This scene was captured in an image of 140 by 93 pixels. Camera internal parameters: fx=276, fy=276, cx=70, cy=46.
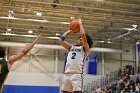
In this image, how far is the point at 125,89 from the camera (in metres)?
16.5

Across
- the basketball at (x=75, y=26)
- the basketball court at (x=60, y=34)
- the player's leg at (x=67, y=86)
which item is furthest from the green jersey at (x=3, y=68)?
the basketball court at (x=60, y=34)

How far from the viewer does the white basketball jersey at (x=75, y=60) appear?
16.0 ft

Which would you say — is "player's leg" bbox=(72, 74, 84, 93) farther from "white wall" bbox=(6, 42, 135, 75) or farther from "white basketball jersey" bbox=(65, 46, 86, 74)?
"white wall" bbox=(6, 42, 135, 75)

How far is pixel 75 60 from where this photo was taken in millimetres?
4902

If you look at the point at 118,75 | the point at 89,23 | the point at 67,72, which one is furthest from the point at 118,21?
the point at 67,72

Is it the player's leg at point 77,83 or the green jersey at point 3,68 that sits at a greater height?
the green jersey at point 3,68

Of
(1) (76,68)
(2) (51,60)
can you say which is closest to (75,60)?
(1) (76,68)

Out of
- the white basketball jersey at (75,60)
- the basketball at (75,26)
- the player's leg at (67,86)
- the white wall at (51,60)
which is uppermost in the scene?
the basketball at (75,26)

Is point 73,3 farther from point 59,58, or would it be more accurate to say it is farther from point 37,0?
point 59,58

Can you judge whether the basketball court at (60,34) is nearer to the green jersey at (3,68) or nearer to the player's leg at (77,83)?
the player's leg at (77,83)

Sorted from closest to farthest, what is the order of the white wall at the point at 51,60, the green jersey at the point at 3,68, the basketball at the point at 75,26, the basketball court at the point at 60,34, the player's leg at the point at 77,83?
the green jersey at the point at 3,68
the player's leg at the point at 77,83
the basketball at the point at 75,26
the basketball court at the point at 60,34
the white wall at the point at 51,60

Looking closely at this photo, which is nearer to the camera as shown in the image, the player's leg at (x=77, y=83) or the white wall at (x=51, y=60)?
the player's leg at (x=77, y=83)

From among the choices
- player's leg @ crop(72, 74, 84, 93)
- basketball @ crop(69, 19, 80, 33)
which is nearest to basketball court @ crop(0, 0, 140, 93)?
basketball @ crop(69, 19, 80, 33)

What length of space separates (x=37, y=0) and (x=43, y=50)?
35.0ft
